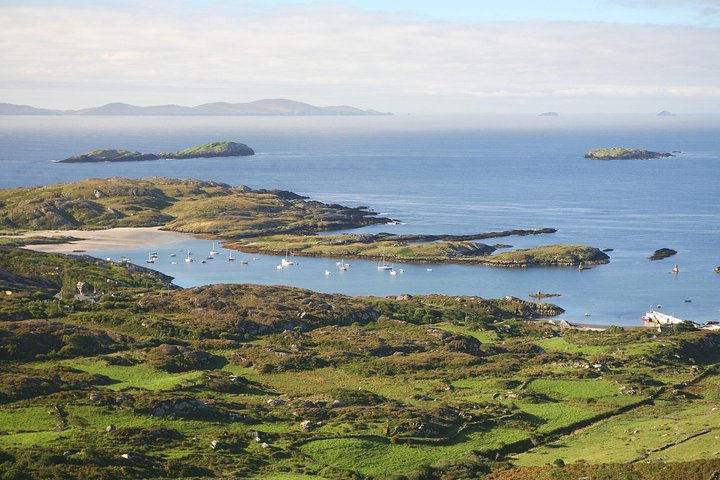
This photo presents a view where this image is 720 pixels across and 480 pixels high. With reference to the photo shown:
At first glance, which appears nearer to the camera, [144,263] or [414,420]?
[414,420]

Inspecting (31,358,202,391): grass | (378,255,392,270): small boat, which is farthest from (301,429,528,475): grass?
(378,255,392,270): small boat

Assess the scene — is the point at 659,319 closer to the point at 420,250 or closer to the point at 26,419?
the point at 420,250

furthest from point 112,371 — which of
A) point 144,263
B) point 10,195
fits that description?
point 10,195

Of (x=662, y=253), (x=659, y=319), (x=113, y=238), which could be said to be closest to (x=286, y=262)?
(x=113, y=238)

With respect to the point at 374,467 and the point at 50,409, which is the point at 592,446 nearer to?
the point at 374,467

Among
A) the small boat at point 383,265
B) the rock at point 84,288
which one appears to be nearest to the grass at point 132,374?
the rock at point 84,288
